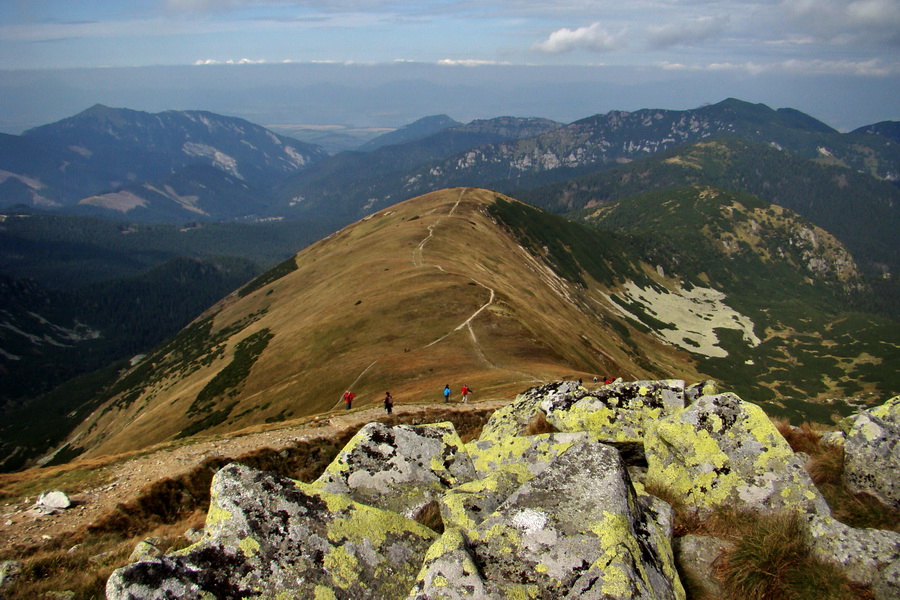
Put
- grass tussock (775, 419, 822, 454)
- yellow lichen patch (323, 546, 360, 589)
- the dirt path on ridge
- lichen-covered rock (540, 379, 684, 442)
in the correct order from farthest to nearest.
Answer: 1. the dirt path on ridge
2. lichen-covered rock (540, 379, 684, 442)
3. grass tussock (775, 419, 822, 454)
4. yellow lichen patch (323, 546, 360, 589)

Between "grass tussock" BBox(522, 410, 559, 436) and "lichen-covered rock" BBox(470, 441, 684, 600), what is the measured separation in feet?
22.7

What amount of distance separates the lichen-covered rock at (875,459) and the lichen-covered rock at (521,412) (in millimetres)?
8267

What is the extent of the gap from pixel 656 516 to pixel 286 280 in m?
154

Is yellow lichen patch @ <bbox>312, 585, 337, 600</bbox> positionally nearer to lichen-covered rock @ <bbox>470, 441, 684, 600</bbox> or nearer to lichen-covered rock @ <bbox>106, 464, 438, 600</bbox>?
lichen-covered rock @ <bbox>106, 464, 438, 600</bbox>

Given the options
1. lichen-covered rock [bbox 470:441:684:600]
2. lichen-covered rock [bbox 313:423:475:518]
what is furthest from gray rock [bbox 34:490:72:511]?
lichen-covered rock [bbox 470:441:684:600]

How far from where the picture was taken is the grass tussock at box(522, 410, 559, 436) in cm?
1603

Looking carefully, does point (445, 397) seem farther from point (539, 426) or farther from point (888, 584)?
point (888, 584)

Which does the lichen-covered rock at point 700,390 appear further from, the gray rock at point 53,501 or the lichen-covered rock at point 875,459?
the gray rock at point 53,501

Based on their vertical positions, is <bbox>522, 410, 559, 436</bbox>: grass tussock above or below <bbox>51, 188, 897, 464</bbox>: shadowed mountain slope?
above

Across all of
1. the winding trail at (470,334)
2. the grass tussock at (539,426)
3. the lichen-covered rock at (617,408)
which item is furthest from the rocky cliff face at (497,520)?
the winding trail at (470,334)

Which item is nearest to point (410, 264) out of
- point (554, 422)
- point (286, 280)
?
point (286, 280)

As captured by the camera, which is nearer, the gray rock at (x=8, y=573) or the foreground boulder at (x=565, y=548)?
the foreground boulder at (x=565, y=548)

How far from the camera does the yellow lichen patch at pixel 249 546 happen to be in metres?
7.61

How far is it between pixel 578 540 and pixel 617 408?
900cm
